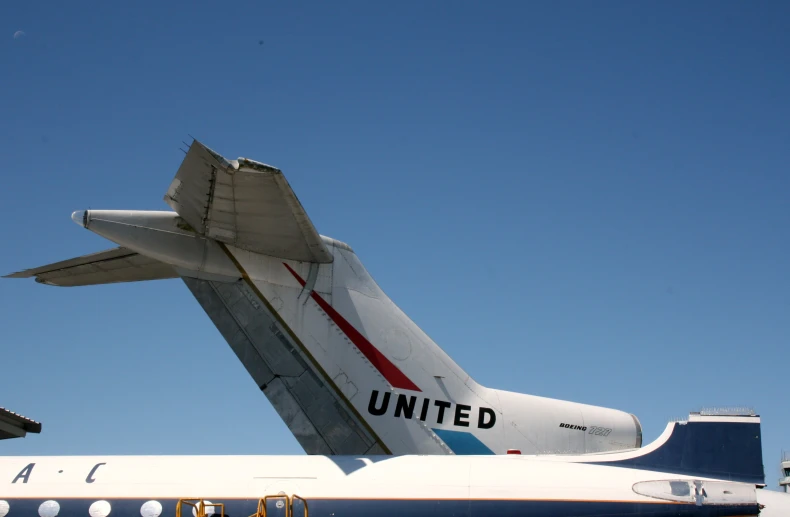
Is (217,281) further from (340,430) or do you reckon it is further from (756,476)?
(756,476)

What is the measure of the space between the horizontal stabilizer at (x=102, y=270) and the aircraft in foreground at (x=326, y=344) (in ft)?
0.06

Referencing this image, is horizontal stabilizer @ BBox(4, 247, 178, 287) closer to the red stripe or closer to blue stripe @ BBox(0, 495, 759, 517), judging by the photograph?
the red stripe

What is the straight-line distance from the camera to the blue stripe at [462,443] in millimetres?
12531

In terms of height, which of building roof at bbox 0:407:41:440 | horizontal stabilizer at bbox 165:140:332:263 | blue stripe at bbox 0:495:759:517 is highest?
horizontal stabilizer at bbox 165:140:332:263

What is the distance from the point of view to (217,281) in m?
12.6

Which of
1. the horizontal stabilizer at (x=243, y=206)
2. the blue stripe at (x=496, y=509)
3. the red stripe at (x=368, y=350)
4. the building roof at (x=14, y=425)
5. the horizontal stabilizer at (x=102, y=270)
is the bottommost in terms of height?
the blue stripe at (x=496, y=509)

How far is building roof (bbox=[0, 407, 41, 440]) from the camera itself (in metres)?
13.4

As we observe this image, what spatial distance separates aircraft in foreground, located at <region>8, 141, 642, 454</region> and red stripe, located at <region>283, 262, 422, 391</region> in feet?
0.04

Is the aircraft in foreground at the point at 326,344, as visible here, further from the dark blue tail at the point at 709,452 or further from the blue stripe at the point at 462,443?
the dark blue tail at the point at 709,452

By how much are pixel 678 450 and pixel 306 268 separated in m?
5.43

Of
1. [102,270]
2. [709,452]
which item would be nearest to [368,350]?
[102,270]

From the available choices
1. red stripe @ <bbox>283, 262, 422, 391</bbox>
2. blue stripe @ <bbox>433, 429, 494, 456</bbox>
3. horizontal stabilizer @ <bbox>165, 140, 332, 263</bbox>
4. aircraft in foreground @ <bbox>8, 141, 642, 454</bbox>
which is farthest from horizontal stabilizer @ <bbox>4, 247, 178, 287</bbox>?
blue stripe @ <bbox>433, 429, 494, 456</bbox>

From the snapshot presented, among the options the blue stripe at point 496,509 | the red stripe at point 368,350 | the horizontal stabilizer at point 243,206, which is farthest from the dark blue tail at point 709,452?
the horizontal stabilizer at point 243,206

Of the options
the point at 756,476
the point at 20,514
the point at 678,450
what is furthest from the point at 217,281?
the point at 756,476
